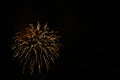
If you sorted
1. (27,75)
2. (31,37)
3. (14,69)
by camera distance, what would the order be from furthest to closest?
(14,69) → (27,75) → (31,37)

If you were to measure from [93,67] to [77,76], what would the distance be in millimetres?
4427

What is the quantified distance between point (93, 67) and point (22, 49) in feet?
76.8

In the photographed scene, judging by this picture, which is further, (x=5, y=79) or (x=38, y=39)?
(x=5, y=79)

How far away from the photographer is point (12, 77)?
55.4 meters

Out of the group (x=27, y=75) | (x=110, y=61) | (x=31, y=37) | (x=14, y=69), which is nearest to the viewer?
(x=31, y=37)

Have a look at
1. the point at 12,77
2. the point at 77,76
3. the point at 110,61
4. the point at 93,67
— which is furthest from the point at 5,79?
the point at 110,61

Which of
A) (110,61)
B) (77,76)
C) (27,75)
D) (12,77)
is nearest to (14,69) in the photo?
(12,77)

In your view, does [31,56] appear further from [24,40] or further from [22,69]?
[22,69]

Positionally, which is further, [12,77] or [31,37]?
[12,77]

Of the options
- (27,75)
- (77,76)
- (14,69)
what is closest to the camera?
(27,75)

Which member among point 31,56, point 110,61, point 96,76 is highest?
point 110,61

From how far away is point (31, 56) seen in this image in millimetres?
41969

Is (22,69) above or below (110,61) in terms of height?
below

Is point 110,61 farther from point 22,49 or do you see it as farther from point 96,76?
point 22,49
